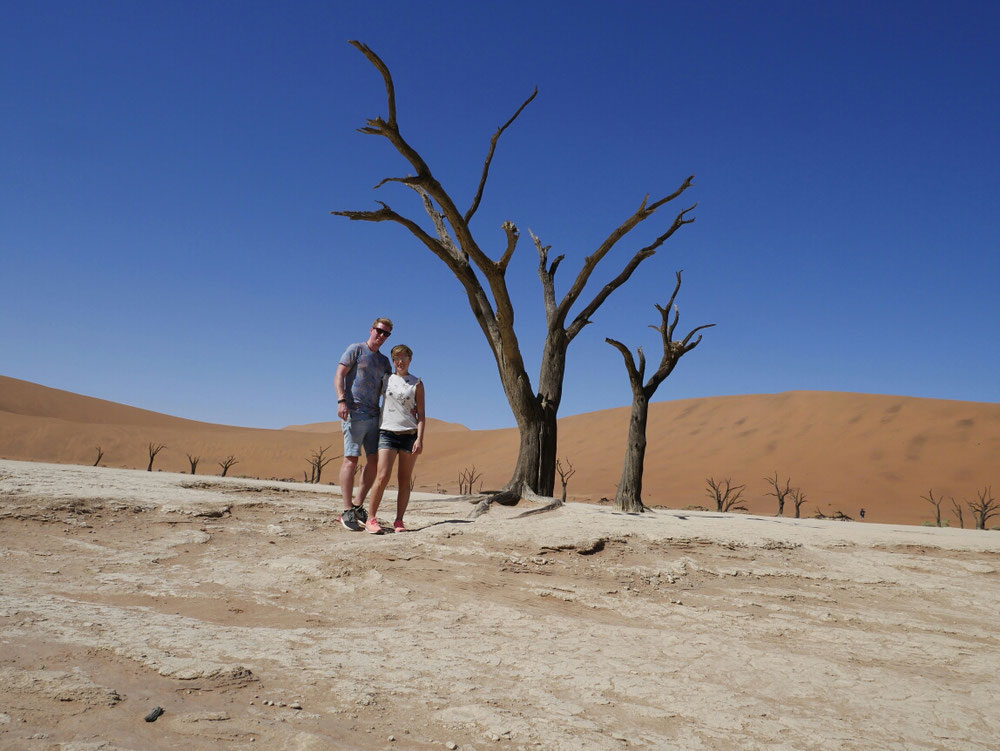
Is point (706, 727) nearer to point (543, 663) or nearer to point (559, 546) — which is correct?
point (543, 663)

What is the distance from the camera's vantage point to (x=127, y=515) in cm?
504

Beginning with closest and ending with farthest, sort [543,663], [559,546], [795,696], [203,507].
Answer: [795,696]
[543,663]
[559,546]
[203,507]

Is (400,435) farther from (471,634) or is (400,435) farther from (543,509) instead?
(471,634)

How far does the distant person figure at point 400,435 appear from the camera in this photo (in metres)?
4.99

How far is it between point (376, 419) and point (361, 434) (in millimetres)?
179

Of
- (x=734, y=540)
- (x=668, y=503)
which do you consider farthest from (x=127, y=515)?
(x=668, y=503)

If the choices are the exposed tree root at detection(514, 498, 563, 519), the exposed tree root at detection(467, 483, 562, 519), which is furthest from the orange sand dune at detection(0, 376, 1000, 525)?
the exposed tree root at detection(514, 498, 563, 519)

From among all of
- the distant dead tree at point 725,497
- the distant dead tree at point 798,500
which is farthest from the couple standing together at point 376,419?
the distant dead tree at point 798,500

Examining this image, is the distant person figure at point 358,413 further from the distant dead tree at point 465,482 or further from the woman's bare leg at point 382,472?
the distant dead tree at point 465,482

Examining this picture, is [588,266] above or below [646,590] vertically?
above

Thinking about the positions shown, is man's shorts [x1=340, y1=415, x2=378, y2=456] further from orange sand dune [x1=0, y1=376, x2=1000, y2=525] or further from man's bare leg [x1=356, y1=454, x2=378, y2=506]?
orange sand dune [x1=0, y1=376, x2=1000, y2=525]

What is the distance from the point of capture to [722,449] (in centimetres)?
3988

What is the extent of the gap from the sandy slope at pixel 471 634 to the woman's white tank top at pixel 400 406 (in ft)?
2.95

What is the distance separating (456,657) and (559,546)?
2.12m
